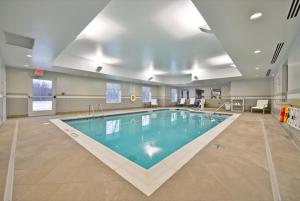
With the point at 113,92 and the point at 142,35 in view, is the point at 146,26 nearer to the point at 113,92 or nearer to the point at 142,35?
the point at 142,35

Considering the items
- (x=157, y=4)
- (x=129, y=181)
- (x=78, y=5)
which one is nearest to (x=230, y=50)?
(x=157, y=4)

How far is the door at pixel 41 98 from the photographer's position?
577 centimetres

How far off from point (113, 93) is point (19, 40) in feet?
20.2

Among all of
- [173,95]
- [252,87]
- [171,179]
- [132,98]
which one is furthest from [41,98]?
[252,87]

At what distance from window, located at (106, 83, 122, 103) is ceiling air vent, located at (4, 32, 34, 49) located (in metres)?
5.48

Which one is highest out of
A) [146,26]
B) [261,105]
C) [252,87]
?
[146,26]

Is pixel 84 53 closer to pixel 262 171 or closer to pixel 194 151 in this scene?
pixel 194 151

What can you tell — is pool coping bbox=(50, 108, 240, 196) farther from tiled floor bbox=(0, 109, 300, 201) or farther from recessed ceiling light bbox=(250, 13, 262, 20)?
recessed ceiling light bbox=(250, 13, 262, 20)

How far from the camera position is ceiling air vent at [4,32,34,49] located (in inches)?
108

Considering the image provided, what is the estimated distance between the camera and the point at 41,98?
6004 mm

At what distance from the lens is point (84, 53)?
509 cm

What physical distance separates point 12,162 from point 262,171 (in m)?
3.06

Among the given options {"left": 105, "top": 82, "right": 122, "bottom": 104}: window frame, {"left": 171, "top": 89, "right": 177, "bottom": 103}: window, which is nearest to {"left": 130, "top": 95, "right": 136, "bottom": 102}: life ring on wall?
{"left": 105, "top": 82, "right": 122, "bottom": 104}: window frame

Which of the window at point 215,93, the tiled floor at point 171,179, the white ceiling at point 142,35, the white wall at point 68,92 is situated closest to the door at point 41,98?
the white wall at point 68,92
